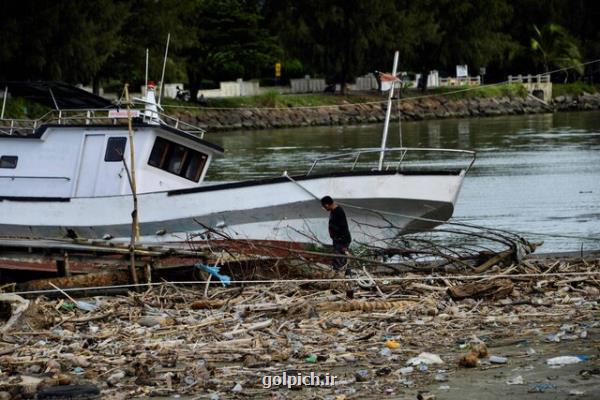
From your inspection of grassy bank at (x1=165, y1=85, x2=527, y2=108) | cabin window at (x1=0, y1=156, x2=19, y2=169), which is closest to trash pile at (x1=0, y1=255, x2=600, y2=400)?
cabin window at (x1=0, y1=156, x2=19, y2=169)

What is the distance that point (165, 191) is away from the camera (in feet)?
75.2

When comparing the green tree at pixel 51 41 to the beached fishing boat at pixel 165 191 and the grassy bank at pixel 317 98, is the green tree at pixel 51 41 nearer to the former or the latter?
the grassy bank at pixel 317 98

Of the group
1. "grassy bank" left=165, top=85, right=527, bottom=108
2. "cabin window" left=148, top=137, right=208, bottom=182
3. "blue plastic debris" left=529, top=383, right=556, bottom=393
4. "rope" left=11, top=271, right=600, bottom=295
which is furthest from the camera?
"grassy bank" left=165, top=85, right=527, bottom=108

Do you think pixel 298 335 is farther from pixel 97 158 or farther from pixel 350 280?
pixel 97 158

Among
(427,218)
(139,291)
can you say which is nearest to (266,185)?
(427,218)

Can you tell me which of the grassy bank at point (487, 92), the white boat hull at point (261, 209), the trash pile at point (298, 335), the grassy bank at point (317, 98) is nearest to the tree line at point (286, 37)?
the grassy bank at point (317, 98)

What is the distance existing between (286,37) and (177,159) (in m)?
59.4

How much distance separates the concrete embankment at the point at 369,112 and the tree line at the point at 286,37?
3.13 metres

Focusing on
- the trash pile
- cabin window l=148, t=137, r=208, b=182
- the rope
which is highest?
cabin window l=148, t=137, r=208, b=182

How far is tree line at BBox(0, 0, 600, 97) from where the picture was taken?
201 feet

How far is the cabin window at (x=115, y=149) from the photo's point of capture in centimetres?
2317

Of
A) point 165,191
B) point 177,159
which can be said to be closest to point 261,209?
point 165,191

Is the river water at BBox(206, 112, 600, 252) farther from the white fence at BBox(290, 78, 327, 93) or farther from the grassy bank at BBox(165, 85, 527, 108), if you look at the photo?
the white fence at BBox(290, 78, 327, 93)

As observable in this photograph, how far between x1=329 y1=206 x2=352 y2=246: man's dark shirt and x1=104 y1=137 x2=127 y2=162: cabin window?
5.73m
